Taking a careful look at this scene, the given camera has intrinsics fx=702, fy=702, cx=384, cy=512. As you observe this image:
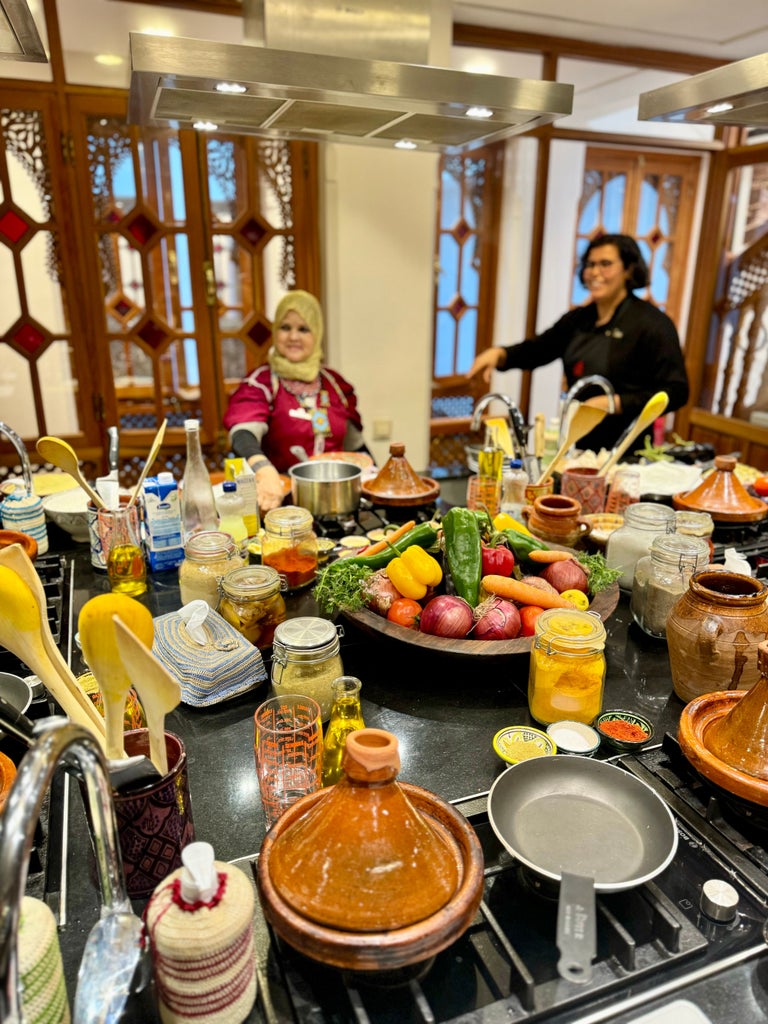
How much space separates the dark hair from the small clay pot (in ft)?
5.31

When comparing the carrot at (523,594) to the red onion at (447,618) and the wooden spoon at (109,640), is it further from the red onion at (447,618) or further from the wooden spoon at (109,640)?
the wooden spoon at (109,640)

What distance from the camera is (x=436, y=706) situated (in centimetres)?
108

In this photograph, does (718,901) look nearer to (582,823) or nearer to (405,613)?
(582,823)

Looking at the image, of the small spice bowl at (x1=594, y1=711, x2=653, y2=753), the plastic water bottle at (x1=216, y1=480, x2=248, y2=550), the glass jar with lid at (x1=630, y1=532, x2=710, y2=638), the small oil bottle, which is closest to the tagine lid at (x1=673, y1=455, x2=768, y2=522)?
the glass jar with lid at (x1=630, y1=532, x2=710, y2=638)

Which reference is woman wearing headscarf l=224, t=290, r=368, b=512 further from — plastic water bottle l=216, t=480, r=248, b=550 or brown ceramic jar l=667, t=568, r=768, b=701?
brown ceramic jar l=667, t=568, r=768, b=701

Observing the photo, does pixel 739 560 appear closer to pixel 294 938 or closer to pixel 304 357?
pixel 294 938

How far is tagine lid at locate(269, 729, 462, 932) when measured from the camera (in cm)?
61

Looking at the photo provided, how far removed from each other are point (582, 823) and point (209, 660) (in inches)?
22.6

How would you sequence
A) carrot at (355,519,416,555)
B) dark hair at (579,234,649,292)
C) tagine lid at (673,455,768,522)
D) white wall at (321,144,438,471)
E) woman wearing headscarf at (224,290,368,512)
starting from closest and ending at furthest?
carrot at (355,519,416,555) < tagine lid at (673,455,768,522) < woman wearing headscarf at (224,290,368,512) < dark hair at (579,234,649,292) < white wall at (321,144,438,471)

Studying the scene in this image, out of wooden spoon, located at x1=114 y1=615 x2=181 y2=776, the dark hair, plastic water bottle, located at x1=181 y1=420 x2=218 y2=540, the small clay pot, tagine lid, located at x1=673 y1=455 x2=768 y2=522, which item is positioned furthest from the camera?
the dark hair

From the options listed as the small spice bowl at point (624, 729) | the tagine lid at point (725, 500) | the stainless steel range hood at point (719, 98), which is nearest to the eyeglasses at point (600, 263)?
the stainless steel range hood at point (719, 98)

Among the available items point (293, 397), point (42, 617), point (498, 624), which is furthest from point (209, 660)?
point (293, 397)

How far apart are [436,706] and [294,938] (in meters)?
0.51

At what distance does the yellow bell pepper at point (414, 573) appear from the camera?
3.84 feet
